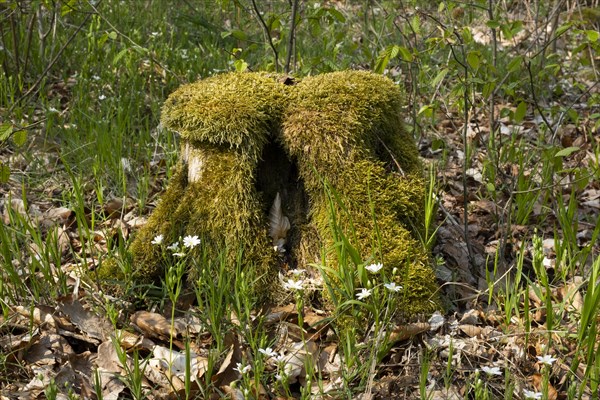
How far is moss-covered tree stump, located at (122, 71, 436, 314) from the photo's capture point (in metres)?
2.95

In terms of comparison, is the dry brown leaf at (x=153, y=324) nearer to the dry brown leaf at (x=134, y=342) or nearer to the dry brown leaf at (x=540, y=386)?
the dry brown leaf at (x=134, y=342)

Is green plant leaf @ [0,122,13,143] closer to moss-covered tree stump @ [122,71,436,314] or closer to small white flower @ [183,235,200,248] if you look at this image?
moss-covered tree stump @ [122,71,436,314]

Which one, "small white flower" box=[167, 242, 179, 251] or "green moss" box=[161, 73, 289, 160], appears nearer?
"small white flower" box=[167, 242, 179, 251]

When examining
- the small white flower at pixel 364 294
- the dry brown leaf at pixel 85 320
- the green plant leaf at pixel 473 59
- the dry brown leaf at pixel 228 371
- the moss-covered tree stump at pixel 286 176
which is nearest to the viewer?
the small white flower at pixel 364 294

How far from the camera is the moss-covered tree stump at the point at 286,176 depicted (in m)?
2.95

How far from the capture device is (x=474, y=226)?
3.98m

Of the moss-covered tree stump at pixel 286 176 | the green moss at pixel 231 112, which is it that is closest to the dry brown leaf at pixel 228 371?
the moss-covered tree stump at pixel 286 176

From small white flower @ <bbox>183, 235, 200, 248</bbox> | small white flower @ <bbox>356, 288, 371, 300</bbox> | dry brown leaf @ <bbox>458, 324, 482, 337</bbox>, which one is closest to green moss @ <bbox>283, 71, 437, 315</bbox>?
dry brown leaf @ <bbox>458, 324, 482, 337</bbox>

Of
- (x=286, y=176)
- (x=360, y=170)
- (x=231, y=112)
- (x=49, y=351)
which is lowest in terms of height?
(x=49, y=351)

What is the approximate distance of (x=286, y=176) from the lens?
3176mm

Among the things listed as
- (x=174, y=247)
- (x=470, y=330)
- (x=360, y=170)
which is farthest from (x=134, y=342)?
(x=470, y=330)

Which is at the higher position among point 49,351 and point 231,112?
point 231,112

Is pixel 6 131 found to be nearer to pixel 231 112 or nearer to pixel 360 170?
pixel 231 112

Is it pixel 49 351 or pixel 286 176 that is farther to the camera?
pixel 286 176
